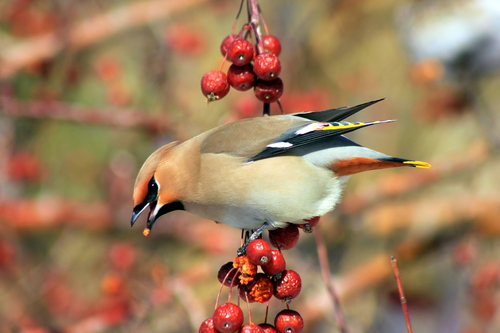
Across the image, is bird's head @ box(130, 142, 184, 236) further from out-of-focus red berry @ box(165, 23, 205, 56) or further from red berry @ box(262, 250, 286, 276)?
out-of-focus red berry @ box(165, 23, 205, 56)

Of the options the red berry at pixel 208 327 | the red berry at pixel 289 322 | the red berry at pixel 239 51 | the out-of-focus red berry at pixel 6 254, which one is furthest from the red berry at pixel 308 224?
the out-of-focus red berry at pixel 6 254

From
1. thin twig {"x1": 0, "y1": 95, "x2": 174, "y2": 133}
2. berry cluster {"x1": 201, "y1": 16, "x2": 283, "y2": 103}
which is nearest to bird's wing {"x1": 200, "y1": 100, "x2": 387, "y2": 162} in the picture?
berry cluster {"x1": 201, "y1": 16, "x2": 283, "y2": 103}

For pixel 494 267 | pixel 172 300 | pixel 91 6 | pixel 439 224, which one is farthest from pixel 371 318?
pixel 91 6

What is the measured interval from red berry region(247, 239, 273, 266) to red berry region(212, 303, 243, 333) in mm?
150

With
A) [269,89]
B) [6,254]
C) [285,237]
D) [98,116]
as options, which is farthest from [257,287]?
[6,254]

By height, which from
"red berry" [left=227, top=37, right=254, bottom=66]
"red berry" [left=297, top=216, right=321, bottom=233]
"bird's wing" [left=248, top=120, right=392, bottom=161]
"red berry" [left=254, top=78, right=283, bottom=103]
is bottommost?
"red berry" [left=297, top=216, right=321, bottom=233]

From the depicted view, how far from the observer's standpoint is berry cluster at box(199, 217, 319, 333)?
1.68 m

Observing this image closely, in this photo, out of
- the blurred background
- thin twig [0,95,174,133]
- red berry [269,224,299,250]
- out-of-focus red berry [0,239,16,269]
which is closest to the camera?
red berry [269,224,299,250]

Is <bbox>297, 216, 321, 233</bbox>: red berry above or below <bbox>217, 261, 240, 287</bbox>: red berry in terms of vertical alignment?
above

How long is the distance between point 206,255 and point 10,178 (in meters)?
1.94

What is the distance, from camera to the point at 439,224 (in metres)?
4.73

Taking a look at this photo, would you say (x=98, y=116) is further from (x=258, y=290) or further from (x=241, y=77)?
(x=258, y=290)

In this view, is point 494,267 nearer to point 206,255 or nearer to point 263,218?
point 263,218

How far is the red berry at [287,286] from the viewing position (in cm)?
179
